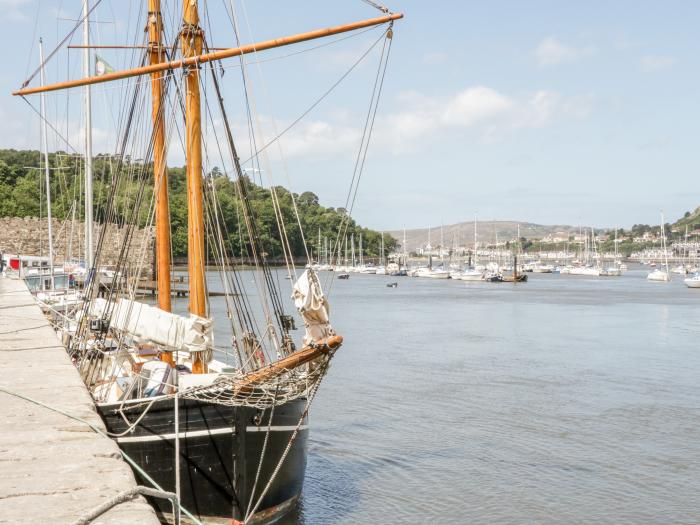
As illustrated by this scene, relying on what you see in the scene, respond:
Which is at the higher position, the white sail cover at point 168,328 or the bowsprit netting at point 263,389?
the white sail cover at point 168,328

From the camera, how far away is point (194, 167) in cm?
1630

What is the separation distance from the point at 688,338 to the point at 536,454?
31982mm

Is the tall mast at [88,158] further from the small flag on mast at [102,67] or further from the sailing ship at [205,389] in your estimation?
the sailing ship at [205,389]

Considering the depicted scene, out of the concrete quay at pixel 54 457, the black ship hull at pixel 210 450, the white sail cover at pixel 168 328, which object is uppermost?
the white sail cover at pixel 168 328

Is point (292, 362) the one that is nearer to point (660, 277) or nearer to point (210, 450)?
point (210, 450)

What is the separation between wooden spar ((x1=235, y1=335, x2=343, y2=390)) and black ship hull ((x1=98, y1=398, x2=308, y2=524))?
0.55m

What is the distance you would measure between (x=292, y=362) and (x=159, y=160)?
7.62m

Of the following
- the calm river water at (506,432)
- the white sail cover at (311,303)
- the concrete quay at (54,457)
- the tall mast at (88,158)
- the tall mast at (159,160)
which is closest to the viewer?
the concrete quay at (54,457)

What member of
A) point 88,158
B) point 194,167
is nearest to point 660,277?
point 88,158

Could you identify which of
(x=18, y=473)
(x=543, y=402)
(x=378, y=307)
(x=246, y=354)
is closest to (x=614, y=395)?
(x=543, y=402)

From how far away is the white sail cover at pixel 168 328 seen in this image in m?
14.9

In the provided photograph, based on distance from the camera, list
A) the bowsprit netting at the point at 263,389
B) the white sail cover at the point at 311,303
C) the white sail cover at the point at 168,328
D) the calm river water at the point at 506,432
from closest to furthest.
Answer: the bowsprit netting at the point at 263,389
the white sail cover at the point at 311,303
the white sail cover at the point at 168,328
the calm river water at the point at 506,432

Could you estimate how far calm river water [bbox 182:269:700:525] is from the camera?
18.3 m

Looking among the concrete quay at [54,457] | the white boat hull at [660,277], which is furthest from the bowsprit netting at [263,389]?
the white boat hull at [660,277]
